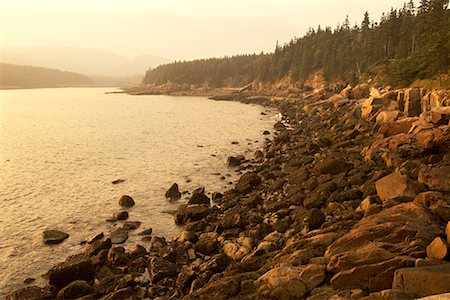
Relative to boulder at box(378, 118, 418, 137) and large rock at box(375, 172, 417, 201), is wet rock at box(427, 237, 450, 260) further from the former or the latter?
boulder at box(378, 118, 418, 137)

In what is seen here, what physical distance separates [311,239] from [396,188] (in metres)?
6.01

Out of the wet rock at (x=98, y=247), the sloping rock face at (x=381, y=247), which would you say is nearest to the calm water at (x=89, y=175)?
Answer: the wet rock at (x=98, y=247)

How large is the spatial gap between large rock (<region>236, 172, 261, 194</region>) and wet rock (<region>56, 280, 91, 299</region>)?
46.1ft

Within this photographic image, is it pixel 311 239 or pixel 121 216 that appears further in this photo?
pixel 121 216

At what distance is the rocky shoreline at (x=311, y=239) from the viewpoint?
10211 millimetres

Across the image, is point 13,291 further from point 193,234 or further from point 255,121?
point 255,121

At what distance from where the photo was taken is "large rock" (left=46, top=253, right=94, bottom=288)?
1535 centimetres

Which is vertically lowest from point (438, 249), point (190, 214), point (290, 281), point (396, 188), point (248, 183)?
point (190, 214)

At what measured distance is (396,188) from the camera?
53.5 feet

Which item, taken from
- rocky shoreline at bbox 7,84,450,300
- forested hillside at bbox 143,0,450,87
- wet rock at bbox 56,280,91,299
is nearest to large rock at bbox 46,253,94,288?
rocky shoreline at bbox 7,84,450,300

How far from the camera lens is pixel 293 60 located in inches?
5881

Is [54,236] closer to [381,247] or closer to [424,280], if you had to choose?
[381,247]

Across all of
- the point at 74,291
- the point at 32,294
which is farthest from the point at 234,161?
the point at 32,294

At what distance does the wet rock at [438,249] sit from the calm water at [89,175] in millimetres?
14614
